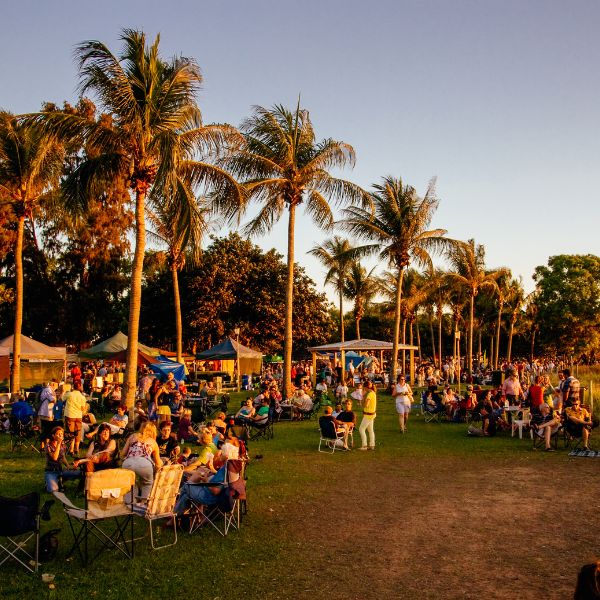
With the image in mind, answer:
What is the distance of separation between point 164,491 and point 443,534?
12.2ft

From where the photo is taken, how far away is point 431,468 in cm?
1305

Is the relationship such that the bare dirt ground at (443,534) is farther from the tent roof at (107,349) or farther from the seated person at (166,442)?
the tent roof at (107,349)

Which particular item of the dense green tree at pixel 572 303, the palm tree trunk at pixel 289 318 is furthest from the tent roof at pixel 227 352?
the dense green tree at pixel 572 303

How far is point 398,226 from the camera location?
31281 millimetres

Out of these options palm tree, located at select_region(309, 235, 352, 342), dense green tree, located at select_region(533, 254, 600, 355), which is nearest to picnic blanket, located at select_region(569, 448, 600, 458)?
palm tree, located at select_region(309, 235, 352, 342)

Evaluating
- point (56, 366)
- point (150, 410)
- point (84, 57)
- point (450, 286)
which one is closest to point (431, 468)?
point (150, 410)

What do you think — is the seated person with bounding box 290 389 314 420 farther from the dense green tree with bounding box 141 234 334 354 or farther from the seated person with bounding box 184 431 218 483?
the dense green tree with bounding box 141 234 334 354

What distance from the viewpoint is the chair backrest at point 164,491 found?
7.48 meters

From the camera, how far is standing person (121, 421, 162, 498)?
8648 mm

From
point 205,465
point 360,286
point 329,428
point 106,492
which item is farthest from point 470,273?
point 106,492

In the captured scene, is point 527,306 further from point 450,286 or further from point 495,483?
point 495,483

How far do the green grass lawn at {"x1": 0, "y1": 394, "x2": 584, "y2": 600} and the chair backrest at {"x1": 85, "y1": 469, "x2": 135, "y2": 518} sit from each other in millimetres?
524

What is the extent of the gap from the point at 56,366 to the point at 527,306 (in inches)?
2154

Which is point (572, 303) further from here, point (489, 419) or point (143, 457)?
point (143, 457)
